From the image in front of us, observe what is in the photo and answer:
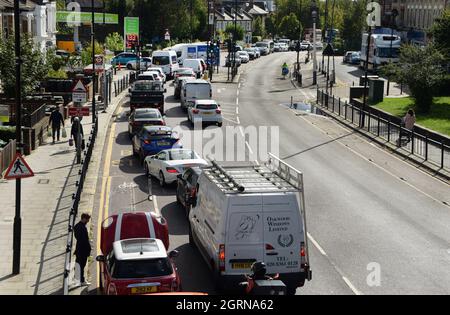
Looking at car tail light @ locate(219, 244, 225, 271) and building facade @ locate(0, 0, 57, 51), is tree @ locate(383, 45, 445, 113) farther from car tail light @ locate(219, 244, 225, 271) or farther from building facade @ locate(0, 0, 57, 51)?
car tail light @ locate(219, 244, 225, 271)

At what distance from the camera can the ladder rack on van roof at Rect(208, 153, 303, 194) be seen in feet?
49.9

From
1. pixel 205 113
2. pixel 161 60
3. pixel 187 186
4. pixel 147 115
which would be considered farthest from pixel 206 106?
pixel 161 60

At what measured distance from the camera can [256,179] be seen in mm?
16328

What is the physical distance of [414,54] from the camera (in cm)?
4503

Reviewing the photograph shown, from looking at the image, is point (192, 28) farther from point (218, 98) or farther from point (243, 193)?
point (243, 193)

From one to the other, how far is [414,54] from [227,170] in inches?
1182

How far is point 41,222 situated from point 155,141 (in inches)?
376

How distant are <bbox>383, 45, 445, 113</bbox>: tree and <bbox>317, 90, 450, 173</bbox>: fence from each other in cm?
236

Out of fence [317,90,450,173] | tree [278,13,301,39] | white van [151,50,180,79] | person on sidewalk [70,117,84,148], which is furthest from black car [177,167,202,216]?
tree [278,13,301,39]

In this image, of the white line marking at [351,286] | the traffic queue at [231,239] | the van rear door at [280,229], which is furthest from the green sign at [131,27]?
the van rear door at [280,229]

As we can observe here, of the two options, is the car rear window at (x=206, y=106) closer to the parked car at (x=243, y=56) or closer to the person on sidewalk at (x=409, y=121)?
the person on sidewalk at (x=409, y=121)

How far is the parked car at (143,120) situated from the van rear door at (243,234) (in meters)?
19.8

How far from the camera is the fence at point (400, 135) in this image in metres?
31.8
